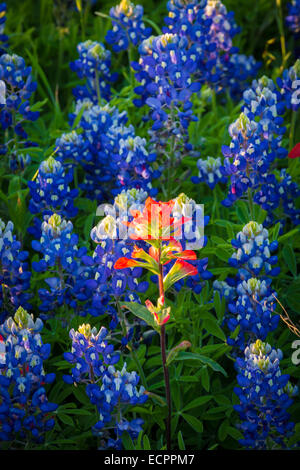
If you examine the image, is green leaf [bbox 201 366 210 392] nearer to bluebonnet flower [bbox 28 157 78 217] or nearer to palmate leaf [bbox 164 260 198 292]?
palmate leaf [bbox 164 260 198 292]

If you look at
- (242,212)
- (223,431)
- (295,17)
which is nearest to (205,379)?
(223,431)

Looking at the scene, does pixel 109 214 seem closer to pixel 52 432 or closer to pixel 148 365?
pixel 148 365

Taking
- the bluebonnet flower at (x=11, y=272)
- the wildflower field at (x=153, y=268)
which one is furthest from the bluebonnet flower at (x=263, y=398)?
the bluebonnet flower at (x=11, y=272)

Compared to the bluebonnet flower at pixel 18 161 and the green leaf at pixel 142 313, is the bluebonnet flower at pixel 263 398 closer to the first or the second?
the green leaf at pixel 142 313

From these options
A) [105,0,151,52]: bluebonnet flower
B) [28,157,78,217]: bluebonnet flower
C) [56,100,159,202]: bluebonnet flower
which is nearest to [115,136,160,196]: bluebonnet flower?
[56,100,159,202]: bluebonnet flower

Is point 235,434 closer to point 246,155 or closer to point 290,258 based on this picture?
point 290,258

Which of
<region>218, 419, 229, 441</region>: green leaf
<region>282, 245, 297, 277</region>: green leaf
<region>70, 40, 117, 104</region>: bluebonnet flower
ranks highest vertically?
<region>70, 40, 117, 104</region>: bluebonnet flower
